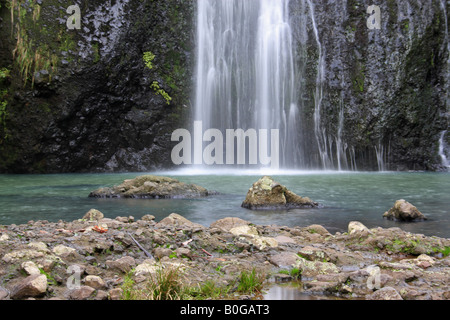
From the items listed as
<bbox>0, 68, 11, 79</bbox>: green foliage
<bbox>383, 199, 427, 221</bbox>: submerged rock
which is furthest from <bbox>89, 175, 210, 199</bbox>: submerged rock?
<bbox>0, 68, 11, 79</bbox>: green foliage

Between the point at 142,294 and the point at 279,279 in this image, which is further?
the point at 279,279

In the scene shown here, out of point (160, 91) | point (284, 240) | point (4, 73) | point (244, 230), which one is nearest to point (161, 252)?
point (244, 230)

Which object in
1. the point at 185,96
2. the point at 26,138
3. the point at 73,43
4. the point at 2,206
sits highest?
the point at 73,43

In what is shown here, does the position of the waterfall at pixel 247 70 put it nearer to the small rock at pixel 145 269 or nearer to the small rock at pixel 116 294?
the small rock at pixel 145 269

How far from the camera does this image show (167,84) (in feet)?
80.0

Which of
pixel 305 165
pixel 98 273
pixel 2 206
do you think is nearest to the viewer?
pixel 98 273

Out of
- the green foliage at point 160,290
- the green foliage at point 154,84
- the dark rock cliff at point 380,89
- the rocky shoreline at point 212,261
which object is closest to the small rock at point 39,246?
the rocky shoreline at point 212,261

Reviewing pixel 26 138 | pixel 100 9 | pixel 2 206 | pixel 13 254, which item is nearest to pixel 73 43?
pixel 100 9

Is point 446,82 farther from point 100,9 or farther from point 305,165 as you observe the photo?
point 100,9

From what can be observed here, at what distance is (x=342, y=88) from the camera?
24.1m

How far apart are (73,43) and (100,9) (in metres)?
2.50

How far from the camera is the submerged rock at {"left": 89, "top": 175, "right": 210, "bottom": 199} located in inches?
468

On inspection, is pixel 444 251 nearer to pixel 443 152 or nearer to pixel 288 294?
pixel 288 294

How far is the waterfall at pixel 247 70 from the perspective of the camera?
79.5ft
